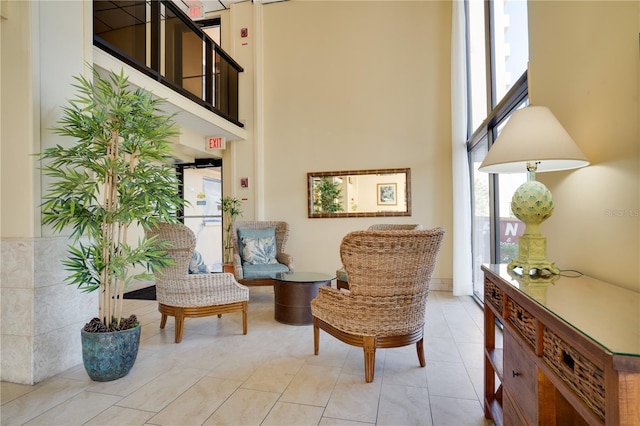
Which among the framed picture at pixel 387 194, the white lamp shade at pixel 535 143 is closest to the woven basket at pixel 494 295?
the white lamp shade at pixel 535 143

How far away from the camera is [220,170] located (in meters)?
6.07

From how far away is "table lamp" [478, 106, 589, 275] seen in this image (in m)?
1.38

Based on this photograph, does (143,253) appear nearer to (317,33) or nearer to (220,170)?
(220,170)

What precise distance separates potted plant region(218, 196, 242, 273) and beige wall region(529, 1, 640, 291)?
15.2ft

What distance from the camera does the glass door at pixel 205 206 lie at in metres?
6.11

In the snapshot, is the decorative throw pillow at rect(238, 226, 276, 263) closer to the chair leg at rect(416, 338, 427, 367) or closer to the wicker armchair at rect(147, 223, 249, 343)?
the wicker armchair at rect(147, 223, 249, 343)

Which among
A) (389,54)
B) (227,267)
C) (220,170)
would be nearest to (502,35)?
(389,54)

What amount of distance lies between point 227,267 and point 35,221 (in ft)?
7.61

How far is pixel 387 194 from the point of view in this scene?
5.17m

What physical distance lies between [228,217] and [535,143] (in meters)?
5.04

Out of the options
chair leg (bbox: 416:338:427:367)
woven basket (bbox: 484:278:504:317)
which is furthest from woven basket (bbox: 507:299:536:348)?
chair leg (bbox: 416:338:427:367)

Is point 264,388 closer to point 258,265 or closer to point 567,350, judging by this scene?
point 567,350

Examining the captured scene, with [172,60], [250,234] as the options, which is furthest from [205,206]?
[172,60]

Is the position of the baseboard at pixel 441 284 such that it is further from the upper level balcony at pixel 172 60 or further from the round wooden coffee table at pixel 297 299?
the upper level balcony at pixel 172 60
